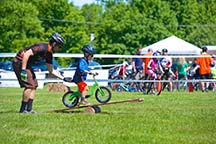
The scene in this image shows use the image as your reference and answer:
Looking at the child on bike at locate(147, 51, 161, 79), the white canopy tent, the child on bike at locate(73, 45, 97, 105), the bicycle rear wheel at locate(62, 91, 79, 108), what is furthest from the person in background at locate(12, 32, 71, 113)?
the white canopy tent

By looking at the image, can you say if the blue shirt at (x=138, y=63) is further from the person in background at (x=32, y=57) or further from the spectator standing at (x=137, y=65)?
the person in background at (x=32, y=57)

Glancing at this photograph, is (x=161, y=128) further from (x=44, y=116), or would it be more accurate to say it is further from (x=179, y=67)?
(x=179, y=67)

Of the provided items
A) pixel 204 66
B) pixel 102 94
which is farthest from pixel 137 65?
pixel 102 94

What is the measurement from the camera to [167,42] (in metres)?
38.9

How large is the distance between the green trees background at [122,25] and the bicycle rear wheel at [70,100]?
41.4 m

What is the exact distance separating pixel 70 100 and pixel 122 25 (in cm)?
5490

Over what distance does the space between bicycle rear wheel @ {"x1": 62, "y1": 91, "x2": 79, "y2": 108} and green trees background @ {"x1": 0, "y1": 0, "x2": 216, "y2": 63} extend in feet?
136

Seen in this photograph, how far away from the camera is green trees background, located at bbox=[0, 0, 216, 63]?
61562mm

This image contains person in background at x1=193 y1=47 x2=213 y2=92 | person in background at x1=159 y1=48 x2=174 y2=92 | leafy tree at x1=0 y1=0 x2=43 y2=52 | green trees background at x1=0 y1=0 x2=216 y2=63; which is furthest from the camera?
green trees background at x1=0 y1=0 x2=216 y2=63

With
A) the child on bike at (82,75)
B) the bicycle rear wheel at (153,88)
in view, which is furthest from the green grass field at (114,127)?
the bicycle rear wheel at (153,88)

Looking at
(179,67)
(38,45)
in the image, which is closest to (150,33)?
(179,67)

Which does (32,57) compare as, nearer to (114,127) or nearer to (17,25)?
(114,127)

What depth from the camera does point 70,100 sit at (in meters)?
15.0

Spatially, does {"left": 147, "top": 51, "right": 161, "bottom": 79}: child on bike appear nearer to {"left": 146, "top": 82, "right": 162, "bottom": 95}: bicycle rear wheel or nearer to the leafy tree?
{"left": 146, "top": 82, "right": 162, "bottom": 95}: bicycle rear wheel
